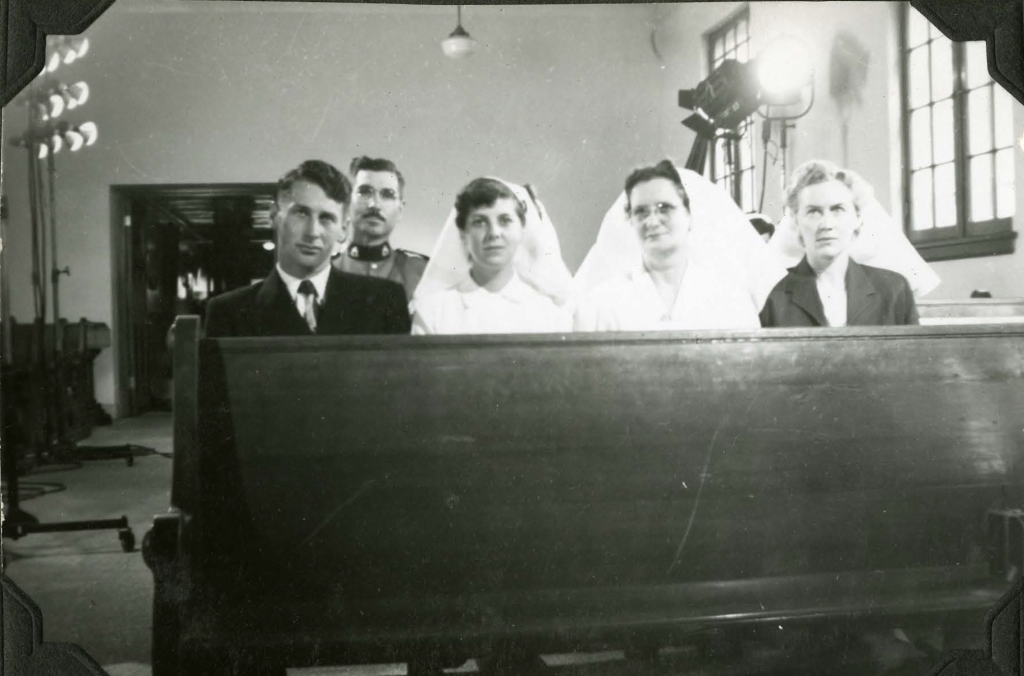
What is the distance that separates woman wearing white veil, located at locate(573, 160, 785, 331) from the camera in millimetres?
2045

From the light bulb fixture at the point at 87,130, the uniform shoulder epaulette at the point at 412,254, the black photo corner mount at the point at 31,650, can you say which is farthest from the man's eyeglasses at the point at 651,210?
the black photo corner mount at the point at 31,650

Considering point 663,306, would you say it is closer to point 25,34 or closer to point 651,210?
point 651,210

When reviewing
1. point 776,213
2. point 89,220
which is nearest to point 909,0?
point 776,213

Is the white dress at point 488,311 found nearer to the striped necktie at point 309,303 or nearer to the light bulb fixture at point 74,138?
the striped necktie at point 309,303

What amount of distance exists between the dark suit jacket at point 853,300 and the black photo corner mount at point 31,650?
5.35 feet

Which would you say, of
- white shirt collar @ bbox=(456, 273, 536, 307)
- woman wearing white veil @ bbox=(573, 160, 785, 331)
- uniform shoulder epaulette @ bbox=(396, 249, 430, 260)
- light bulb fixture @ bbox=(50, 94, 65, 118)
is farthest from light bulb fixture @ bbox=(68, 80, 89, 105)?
woman wearing white veil @ bbox=(573, 160, 785, 331)

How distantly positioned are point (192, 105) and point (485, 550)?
1.10 m

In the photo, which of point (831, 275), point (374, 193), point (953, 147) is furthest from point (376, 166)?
point (953, 147)

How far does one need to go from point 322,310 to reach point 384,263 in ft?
0.55

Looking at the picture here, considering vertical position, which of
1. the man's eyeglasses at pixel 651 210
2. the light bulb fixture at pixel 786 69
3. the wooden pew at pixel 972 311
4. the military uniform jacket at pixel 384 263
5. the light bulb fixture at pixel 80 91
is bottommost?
the wooden pew at pixel 972 311

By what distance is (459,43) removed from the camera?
1.95 m

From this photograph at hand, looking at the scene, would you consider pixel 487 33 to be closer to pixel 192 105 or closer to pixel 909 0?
pixel 192 105

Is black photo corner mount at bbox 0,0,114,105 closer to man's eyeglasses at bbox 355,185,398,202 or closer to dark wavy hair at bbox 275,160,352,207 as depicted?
dark wavy hair at bbox 275,160,352,207

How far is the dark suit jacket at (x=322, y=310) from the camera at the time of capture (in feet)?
6.13
